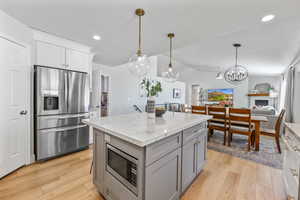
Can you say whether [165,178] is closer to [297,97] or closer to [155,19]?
[155,19]

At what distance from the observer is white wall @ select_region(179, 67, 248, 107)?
324 inches

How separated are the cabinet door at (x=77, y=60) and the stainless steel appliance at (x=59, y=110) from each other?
21 centimetres

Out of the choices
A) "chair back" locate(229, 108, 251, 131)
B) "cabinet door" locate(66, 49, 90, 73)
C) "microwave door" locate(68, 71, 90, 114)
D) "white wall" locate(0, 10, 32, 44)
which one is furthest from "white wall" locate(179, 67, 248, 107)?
"white wall" locate(0, 10, 32, 44)

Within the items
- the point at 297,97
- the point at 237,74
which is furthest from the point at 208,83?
the point at 237,74

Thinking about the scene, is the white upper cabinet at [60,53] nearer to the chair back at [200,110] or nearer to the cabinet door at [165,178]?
the cabinet door at [165,178]

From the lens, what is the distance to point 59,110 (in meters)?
2.52

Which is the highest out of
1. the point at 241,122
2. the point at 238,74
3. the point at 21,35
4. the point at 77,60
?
the point at 21,35

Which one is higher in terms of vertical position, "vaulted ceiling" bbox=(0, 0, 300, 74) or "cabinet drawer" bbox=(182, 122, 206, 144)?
"vaulted ceiling" bbox=(0, 0, 300, 74)

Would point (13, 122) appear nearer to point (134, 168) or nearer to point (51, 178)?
point (51, 178)

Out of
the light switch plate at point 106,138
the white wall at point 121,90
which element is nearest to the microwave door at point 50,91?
the light switch plate at point 106,138

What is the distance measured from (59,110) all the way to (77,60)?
113 centimetres

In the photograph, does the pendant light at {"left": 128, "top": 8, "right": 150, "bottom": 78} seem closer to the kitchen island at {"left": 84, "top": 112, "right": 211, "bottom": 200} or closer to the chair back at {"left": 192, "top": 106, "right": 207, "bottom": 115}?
the kitchen island at {"left": 84, "top": 112, "right": 211, "bottom": 200}

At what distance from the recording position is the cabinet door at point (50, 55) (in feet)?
7.82

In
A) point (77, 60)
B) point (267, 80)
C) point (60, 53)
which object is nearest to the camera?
point (60, 53)
